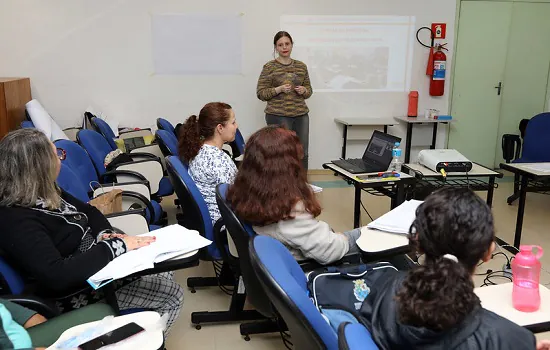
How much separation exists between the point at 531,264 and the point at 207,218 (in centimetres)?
140

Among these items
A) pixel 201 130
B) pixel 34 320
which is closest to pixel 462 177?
pixel 201 130

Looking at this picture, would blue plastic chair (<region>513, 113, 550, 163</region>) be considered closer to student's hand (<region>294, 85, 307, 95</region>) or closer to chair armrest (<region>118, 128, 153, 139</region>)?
student's hand (<region>294, 85, 307, 95</region>)

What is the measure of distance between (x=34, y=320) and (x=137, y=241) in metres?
0.44

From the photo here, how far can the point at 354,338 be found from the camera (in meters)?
1.04

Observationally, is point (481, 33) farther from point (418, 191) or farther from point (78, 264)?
point (78, 264)

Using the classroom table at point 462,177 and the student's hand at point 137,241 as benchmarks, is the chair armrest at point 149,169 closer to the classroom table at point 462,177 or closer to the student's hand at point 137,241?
the student's hand at point 137,241

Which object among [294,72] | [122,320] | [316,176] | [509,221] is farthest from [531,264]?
[316,176]

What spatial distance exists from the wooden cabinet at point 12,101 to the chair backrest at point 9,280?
3.12m

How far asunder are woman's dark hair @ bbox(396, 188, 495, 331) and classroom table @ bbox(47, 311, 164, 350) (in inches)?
26.0

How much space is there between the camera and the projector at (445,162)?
10.9 ft

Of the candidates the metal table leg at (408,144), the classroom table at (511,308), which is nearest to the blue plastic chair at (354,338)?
the classroom table at (511,308)

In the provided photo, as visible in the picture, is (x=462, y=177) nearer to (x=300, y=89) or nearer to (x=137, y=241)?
(x=300, y=89)

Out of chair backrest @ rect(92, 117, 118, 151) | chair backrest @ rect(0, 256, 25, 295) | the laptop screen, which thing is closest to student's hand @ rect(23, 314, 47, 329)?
chair backrest @ rect(0, 256, 25, 295)

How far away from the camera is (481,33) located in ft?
19.0
